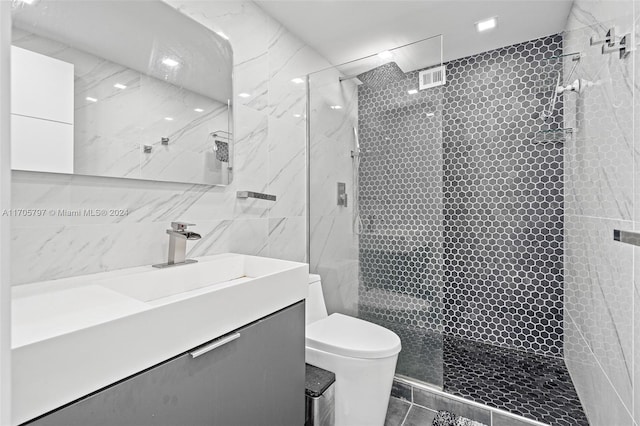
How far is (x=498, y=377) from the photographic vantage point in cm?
202

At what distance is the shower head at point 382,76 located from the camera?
1.98 meters

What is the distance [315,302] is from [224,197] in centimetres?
85

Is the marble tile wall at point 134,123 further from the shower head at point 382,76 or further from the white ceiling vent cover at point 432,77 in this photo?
the white ceiling vent cover at point 432,77

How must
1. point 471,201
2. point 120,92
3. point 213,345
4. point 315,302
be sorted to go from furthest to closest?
1. point 471,201
2. point 315,302
3. point 120,92
4. point 213,345

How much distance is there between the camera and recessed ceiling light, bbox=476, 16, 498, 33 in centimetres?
207

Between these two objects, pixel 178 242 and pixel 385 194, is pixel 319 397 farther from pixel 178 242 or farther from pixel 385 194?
pixel 385 194

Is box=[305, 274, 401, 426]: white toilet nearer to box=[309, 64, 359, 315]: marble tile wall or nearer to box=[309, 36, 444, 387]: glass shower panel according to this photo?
box=[309, 36, 444, 387]: glass shower panel

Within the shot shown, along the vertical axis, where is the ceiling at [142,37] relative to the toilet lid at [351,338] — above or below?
above

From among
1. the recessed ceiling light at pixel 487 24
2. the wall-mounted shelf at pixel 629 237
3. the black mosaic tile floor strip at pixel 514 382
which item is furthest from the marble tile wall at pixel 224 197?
the wall-mounted shelf at pixel 629 237

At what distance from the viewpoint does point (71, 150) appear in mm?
1069

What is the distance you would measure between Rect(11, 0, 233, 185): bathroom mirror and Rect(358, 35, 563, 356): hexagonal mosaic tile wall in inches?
40.5

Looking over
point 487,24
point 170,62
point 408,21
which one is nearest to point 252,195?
point 170,62

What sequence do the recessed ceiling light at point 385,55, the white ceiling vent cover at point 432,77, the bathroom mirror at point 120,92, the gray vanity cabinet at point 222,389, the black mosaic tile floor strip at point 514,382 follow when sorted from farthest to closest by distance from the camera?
1. the recessed ceiling light at point 385,55
2. the white ceiling vent cover at point 432,77
3. the black mosaic tile floor strip at point 514,382
4. the bathroom mirror at point 120,92
5. the gray vanity cabinet at point 222,389

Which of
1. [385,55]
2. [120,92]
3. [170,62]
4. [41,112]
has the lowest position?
[41,112]
